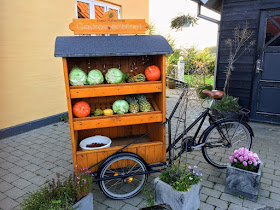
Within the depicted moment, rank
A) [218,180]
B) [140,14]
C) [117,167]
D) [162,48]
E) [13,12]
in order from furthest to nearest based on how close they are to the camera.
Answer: [140,14], [13,12], [218,180], [117,167], [162,48]

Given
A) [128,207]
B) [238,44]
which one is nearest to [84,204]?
[128,207]

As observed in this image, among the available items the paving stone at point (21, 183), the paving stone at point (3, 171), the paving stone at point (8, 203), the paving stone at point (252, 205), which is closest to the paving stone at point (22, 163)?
the paving stone at point (3, 171)

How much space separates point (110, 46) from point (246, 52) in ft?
14.3

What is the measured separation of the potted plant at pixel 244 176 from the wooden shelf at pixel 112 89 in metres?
1.43

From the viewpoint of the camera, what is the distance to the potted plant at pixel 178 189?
256 centimetres

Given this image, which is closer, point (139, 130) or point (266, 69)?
point (139, 130)

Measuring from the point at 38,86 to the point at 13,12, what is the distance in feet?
5.55

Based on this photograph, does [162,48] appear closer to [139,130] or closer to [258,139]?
[139,130]

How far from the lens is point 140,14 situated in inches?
349

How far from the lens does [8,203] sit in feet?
10.2

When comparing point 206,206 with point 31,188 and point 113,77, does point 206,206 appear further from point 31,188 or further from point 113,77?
point 31,188

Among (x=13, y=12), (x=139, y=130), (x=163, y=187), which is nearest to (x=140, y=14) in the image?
Result: (x=13, y=12)

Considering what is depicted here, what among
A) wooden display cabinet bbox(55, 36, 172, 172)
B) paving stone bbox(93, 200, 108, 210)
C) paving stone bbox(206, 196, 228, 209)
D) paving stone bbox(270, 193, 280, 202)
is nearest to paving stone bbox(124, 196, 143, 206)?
paving stone bbox(93, 200, 108, 210)

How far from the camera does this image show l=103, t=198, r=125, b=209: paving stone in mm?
2990
